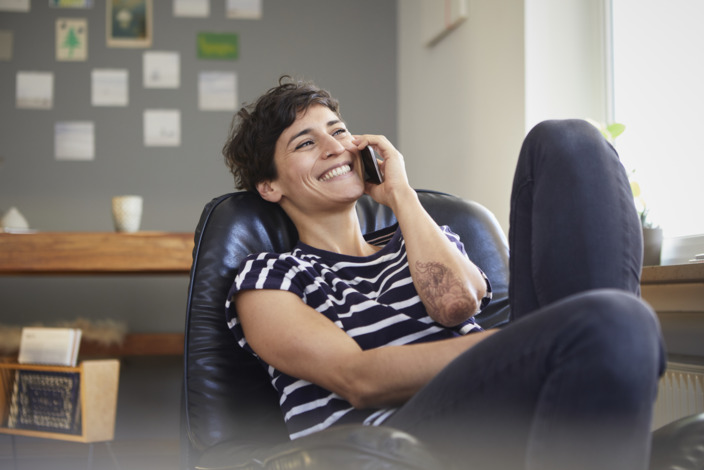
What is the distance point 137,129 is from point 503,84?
1.56 m

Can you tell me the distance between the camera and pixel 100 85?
117 inches

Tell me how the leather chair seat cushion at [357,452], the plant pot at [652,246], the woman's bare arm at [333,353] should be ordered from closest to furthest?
the leather chair seat cushion at [357,452]
the woman's bare arm at [333,353]
the plant pot at [652,246]

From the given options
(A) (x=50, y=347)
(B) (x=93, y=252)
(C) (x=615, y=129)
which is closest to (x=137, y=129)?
(B) (x=93, y=252)

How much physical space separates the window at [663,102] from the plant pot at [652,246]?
0.06 meters

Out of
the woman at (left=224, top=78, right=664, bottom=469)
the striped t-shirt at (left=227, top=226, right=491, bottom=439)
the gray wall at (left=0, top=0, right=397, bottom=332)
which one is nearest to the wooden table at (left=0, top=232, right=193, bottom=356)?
the gray wall at (left=0, top=0, right=397, bottom=332)

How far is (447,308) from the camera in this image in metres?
1.14

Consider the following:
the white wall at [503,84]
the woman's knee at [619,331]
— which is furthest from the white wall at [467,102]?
the woman's knee at [619,331]

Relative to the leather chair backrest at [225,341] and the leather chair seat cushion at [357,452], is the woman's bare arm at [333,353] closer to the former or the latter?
the leather chair backrest at [225,341]

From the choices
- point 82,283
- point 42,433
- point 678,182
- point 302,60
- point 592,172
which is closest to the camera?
point 592,172

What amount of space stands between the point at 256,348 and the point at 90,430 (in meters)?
1.21

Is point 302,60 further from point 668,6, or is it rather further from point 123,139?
point 668,6

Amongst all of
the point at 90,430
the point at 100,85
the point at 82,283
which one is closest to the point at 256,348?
the point at 90,430

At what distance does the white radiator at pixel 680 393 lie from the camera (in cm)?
165

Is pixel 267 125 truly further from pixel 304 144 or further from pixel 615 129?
pixel 615 129
